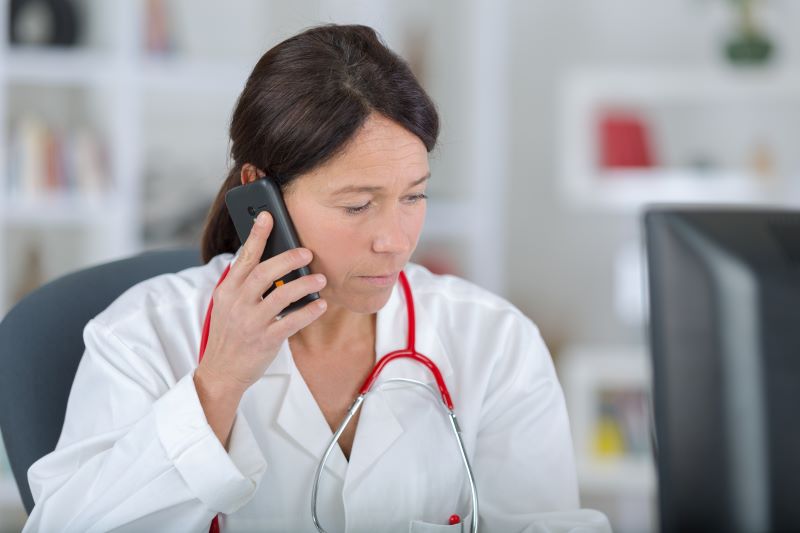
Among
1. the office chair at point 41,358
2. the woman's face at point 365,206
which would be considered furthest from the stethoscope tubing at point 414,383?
the office chair at point 41,358

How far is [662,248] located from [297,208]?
567 millimetres

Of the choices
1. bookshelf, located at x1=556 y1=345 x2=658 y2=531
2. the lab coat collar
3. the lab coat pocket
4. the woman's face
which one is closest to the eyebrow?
the woman's face

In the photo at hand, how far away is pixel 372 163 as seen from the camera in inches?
47.7

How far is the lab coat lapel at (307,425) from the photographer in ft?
4.22

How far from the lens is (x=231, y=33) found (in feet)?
11.6

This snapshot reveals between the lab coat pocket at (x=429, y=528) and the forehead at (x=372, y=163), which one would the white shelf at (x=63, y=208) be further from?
the lab coat pocket at (x=429, y=528)

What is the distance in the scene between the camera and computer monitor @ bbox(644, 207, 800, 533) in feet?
2.41

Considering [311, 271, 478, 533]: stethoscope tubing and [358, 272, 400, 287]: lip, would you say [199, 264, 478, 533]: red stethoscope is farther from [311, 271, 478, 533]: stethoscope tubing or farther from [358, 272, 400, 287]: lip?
[358, 272, 400, 287]: lip

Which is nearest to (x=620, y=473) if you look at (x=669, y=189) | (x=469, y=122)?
(x=669, y=189)

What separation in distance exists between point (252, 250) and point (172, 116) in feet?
7.68

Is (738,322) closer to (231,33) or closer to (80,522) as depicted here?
(80,522)

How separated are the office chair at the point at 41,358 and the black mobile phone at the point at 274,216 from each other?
0.98ft

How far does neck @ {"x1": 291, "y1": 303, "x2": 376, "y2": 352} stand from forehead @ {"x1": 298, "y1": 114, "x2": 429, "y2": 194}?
0.25 metres

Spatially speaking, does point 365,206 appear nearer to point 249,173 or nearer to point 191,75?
point 249,173
